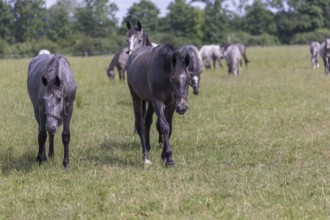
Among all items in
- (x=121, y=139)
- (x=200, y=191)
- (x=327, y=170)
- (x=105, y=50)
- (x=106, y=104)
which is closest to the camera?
(x=200, y=191)

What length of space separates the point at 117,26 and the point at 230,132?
75.2 m

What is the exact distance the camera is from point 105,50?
6094cm

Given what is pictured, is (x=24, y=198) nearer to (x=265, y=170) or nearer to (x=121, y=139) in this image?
(x=265, y=170)

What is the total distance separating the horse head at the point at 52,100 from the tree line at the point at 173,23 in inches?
2162

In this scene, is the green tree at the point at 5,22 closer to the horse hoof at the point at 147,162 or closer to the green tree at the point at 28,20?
the green tree at the point at 28,20

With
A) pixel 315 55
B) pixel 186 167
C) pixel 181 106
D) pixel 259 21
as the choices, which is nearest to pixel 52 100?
pixel 181 106

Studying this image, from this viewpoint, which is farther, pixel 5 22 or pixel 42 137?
pixel 5 22

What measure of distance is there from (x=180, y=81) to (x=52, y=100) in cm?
156

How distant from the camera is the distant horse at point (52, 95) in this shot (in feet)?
19.3

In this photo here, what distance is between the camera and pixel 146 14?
8112 centimetres

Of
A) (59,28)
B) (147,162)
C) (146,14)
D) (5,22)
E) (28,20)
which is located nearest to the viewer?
(147,162)

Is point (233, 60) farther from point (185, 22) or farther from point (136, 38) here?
point (185, 22)

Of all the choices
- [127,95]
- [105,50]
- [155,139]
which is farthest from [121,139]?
[105,50]

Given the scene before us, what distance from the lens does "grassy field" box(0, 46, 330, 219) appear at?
15.6ft
